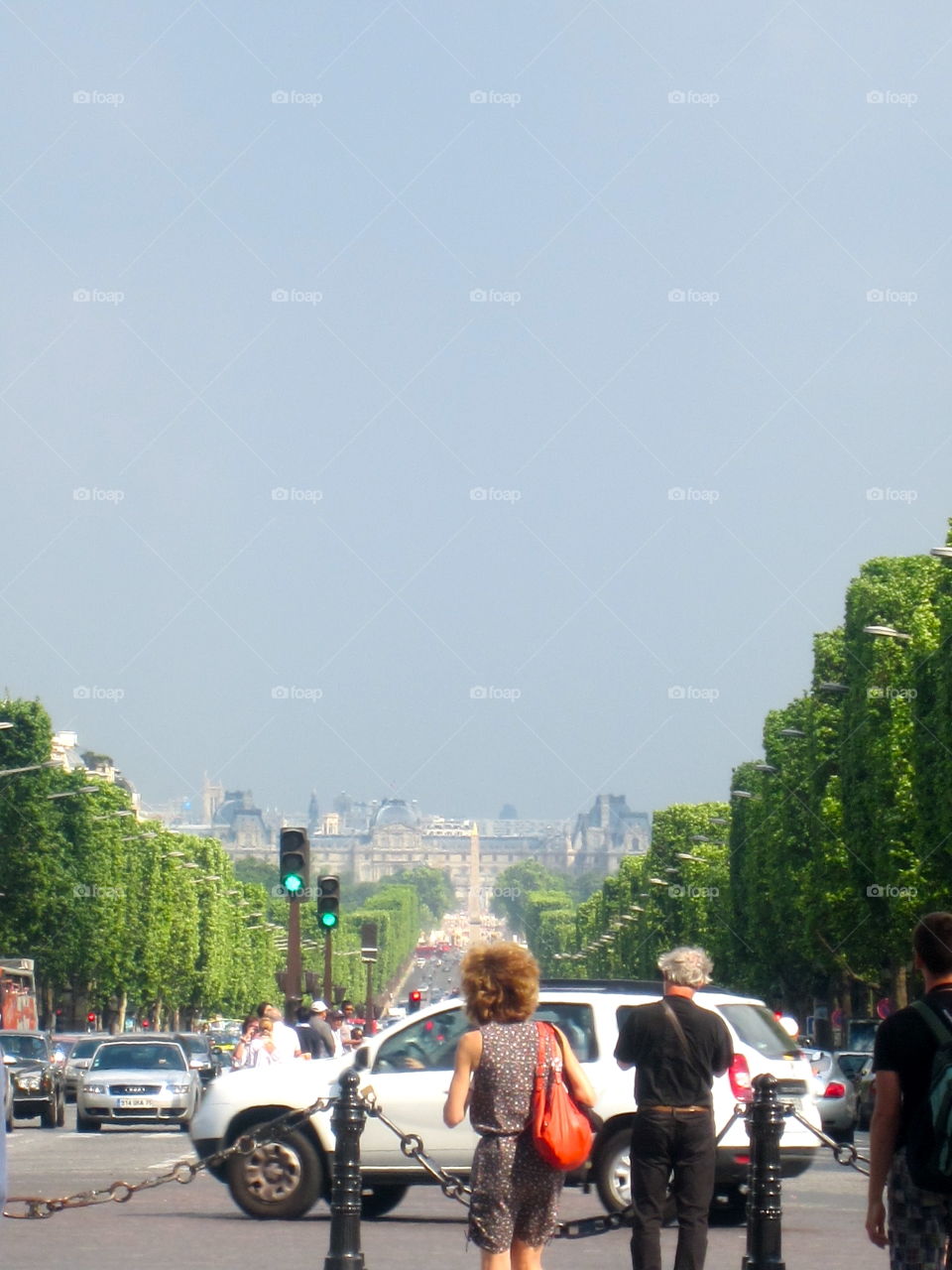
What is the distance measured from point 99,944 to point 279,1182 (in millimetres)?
70357

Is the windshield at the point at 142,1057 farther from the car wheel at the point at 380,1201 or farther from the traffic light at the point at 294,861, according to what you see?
the car wheel at the point at 380,1201

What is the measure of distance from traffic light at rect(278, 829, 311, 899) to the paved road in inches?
158

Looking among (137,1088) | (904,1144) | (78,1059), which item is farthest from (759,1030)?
(78,1059)

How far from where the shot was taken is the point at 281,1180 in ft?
61.8

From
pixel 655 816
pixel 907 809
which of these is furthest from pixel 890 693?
pixel 655 816

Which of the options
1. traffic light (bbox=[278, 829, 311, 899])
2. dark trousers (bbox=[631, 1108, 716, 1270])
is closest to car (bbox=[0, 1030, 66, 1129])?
traffic light (bbox=[278, 829, 311, 899])

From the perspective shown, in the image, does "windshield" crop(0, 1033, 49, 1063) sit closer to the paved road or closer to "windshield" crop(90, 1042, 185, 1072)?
"windshield" crop(90, 1042, 185, 1072)

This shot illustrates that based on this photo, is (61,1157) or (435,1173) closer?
(435,1173)

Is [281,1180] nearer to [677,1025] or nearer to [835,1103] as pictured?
[677,1025]

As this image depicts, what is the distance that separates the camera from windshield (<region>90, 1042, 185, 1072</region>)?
125 feet

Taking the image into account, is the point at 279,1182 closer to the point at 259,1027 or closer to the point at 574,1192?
the point at 574,1192

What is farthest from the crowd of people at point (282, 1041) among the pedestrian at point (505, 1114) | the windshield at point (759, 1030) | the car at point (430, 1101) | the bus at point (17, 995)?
the bus at point (17, 995)

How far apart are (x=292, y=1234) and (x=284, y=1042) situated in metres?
8.99

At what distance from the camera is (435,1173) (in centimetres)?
1357
